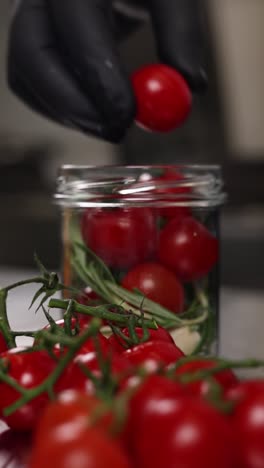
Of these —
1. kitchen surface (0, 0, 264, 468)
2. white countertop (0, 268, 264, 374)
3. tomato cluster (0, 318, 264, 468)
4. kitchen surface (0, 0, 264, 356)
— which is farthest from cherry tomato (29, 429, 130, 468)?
kitchen surface (0, 0, 264, 356)

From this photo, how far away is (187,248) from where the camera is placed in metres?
0.79

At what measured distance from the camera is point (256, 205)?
3.01m

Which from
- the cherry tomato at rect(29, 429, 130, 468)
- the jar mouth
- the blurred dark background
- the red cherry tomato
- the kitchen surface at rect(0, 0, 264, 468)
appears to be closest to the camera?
the cherry tomato at rect(29, 429, 130, 468)

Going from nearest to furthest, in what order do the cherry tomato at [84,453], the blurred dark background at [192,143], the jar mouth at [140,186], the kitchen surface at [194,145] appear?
1. the cherry tomato at [84,453]
2. the jar mouth at [140,186]
3. the kitchen surface at [194,145]
4. the blurred dark background at [192,143]

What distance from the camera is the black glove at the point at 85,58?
0.90m

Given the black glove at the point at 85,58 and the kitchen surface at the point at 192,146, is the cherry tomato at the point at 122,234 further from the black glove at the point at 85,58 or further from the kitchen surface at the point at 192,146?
the kitchen surface at the point at 192,146

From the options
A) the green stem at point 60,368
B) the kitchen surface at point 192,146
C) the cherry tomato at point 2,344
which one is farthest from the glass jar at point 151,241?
the kitchen surface at point 192,146

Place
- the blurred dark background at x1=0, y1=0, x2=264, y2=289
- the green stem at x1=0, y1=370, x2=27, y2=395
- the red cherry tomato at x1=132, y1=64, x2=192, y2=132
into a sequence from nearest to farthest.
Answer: the green stem at x1=0, y1=370, x2=27, y2=395 < the red cherry tomato at x1=132, y1=64, x2=192, y2=132 < the blurred dark background at x1=0, y1=0, x2=264, y2=289

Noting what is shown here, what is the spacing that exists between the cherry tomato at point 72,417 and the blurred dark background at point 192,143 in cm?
220

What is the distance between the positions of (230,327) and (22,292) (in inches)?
13.9

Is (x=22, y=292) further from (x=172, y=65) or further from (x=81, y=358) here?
(x=81, y=358)

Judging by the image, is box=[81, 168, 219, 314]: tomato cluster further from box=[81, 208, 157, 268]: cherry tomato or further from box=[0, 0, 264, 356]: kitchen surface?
box=[0, 0, 264, 356]: kitchen surface

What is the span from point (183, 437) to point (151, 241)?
0.48m

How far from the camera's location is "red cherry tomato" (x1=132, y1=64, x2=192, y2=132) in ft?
2.91
